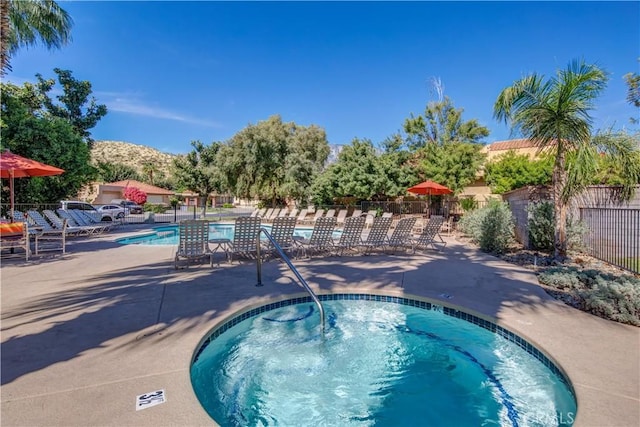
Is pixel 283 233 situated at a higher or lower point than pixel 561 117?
lower

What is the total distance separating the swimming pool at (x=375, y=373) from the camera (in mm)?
2912

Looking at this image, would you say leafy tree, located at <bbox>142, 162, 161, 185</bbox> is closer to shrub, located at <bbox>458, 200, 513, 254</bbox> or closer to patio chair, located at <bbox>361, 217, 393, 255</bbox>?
patio chair, located at <bbox>361, 217, 393, 255</bbox>

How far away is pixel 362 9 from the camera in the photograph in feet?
48.2

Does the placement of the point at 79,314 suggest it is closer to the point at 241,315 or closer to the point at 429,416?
the point at 241,315

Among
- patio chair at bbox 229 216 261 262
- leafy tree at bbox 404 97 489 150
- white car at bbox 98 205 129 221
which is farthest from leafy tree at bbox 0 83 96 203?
leafy tree at bbox 404 97 489 150

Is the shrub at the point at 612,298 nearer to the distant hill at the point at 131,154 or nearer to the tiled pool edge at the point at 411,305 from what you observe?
the tiled pool edge at the point at 411,305

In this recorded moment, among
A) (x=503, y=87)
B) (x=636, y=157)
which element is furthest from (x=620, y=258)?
(x=503, y=87)

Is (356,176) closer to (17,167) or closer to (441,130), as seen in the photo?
(441,130)

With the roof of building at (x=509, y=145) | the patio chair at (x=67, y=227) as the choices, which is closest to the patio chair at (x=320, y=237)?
the patio chair at (x=67, y=227)

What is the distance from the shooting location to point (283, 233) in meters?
8.55

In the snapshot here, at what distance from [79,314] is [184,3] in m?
12.9

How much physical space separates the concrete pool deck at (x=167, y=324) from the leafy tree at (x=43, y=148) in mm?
8576

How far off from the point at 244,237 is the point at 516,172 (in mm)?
22181

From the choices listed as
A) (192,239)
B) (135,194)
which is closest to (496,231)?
(192,239)
